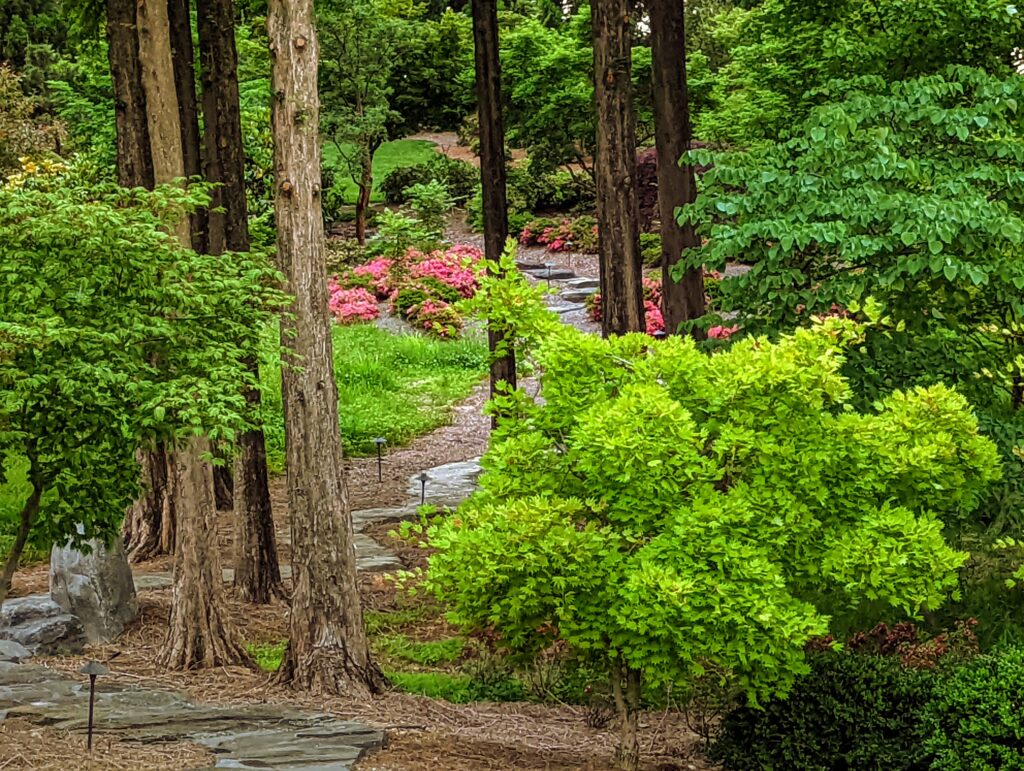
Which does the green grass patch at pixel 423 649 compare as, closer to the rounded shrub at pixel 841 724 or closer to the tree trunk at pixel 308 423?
the tree trunk at pixel 308 423

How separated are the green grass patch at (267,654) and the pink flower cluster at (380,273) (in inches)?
628

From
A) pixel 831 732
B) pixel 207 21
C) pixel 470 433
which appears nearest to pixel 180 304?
pixel 831 732

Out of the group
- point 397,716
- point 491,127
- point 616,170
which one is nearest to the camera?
point 397,716

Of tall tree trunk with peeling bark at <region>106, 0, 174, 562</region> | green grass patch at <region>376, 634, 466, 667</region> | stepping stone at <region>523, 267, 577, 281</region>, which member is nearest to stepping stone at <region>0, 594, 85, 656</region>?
tall tree trunk with peeling bark at <region>106, 0, 174, 562</region>

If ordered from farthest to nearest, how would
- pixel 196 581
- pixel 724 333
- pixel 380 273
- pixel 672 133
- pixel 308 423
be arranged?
pixel 380 273, pixel 724 333, pixel 672 133, pixel 196 581, pixel 308 423

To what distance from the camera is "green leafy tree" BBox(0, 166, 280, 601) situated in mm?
5469

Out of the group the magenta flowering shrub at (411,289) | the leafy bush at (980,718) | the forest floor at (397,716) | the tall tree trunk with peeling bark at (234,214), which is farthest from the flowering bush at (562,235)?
the leafy bush at (980,718)

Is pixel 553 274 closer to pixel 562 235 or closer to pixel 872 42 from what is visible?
pixel 562 235

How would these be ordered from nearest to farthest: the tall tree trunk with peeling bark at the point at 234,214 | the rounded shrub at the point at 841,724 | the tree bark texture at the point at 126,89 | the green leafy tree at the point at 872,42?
the rounded shrub at the point at 841,724, the green leafy tree at the point at 872,42, the tall tree trunk with peeling bark at the point at 234,214, the tree bark texture at the point at 126,89

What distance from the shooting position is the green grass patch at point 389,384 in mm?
17953

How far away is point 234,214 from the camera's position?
1099cm

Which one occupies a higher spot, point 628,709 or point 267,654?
point 628,709

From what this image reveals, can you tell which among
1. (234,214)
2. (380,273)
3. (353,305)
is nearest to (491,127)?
(234,214)

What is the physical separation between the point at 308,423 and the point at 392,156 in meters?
35.4
